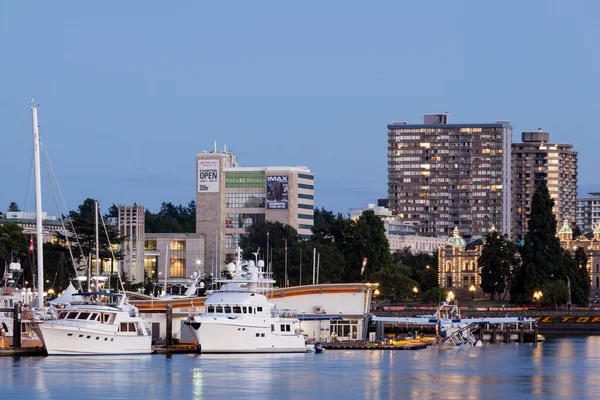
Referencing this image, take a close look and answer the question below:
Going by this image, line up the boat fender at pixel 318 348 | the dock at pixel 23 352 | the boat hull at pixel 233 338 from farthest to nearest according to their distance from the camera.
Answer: the boat fender at pixel 318 348 → the boat hull at pixel 233 338 → the dock at pixel 23 352

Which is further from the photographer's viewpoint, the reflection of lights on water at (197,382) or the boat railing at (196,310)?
the boat railing at (196,310)

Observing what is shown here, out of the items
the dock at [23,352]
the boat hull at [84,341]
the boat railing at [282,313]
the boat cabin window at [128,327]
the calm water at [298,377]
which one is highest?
the boat railing at [282,313]

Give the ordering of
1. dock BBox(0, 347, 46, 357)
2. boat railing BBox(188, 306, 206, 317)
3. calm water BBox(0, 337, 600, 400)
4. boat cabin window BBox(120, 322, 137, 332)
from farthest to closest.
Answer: boat railing BBox(188, 306, 206, 317), boat cabin window BBox(120, 322, 137, 332), dock BBox(0, 347, 46, 357), calm water BBox(0, 337, 600, 400)

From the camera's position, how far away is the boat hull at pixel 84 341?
119 m

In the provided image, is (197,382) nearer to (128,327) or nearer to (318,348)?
(128,327)

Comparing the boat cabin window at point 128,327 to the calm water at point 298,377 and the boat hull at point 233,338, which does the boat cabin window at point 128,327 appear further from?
the boat hull at point 233,338

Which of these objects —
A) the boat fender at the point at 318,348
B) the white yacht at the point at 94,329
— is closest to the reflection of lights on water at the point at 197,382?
the white yacht at the point at 94,329

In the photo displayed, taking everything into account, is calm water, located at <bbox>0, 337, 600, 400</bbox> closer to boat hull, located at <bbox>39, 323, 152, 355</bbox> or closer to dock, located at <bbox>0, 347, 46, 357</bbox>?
boat hull, located at <bbox>39, 323, 152, 355</bbox>

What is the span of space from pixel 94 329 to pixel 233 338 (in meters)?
12.8

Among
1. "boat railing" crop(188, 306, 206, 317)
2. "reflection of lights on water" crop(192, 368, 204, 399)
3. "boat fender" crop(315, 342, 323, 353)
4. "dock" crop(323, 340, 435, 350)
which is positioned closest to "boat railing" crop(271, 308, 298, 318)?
"boat fender" crop(315, 342, 323, 353)

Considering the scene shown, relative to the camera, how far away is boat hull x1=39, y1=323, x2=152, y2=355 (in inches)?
4680

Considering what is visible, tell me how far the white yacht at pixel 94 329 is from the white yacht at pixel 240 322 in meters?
6.25

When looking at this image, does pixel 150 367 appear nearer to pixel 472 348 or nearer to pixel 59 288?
pixel 472 348

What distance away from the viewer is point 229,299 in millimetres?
128125
